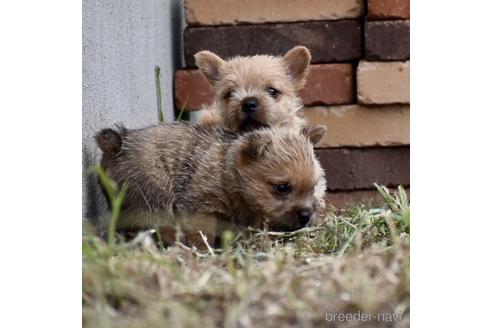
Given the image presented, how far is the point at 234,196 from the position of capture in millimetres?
3221

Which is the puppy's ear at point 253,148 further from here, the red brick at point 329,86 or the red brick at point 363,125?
the red brick at point 329,86

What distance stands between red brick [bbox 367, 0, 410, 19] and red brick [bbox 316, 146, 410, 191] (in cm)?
53

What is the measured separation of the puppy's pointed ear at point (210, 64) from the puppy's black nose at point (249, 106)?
0.22 m

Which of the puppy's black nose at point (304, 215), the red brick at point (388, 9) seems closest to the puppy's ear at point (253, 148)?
the puppy's black nose at point (304, 215)

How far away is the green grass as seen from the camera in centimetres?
212

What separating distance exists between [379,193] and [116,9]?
4.16ft

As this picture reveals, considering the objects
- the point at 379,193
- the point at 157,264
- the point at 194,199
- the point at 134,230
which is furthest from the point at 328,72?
the point at 157,264

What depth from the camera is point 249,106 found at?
144 inches

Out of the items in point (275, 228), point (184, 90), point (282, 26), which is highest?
point (282, 26)

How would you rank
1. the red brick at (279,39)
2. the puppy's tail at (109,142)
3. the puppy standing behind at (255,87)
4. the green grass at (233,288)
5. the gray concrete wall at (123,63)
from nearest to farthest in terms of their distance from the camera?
the green grass at (233,288) → the gray concrete wall at (123,63) → the puppy's tail at (109,142) → the red brick at (279,39) → the puppy standing behind at (255,87)

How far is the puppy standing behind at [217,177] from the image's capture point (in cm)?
310

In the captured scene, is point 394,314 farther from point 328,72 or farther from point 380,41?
point 328,72

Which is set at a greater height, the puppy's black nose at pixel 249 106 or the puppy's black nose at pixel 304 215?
the puppy's black nose at pixel 249 106

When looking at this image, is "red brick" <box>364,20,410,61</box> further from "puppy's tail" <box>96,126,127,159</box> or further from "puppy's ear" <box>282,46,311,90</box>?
"puppy's tail" <box>96,126,127,159</box>
